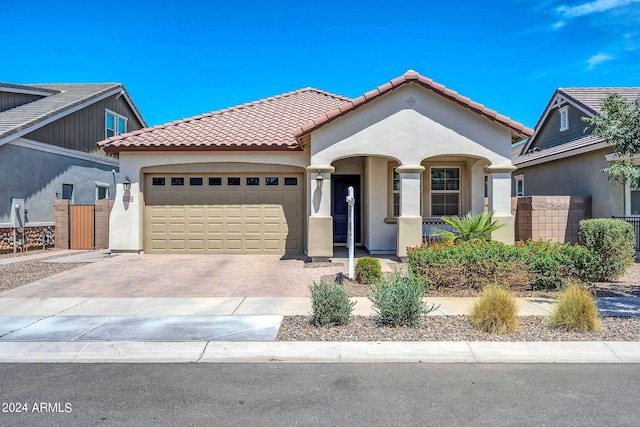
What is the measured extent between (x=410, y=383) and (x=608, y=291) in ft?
21.9

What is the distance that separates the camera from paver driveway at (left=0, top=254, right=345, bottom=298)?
31.4ft

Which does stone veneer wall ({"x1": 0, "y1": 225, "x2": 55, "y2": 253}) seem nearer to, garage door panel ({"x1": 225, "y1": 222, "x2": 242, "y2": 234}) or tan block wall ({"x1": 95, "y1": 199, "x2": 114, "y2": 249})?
tan block wall ({"x1": 95, "y1": 199, "x2": 114, "y2": 249})

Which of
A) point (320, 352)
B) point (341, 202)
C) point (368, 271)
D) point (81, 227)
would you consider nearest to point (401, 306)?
point (320, 352)

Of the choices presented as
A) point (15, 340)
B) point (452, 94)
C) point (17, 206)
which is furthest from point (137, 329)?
point (17, 206)

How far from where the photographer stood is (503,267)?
9320mm

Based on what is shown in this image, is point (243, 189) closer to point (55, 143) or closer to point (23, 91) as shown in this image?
point (55, 143)

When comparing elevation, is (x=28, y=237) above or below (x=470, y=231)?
below

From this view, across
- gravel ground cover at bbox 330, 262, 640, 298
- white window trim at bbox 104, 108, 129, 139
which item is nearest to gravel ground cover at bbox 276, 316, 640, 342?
gravel ground cover at bbox 330, 262, 640, 298

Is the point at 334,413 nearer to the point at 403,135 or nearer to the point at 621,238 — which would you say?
the point at 621,238

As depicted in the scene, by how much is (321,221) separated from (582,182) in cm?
1043

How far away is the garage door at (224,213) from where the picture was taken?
15.2m

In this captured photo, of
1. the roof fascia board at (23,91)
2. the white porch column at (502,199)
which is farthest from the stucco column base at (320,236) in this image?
the roof fascia board at (23,91)

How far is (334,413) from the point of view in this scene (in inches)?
170

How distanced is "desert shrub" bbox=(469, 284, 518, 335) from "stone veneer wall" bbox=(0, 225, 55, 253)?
1635 cm
